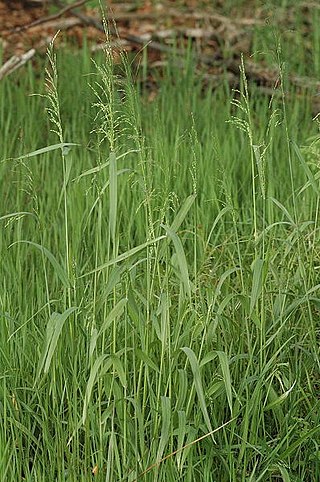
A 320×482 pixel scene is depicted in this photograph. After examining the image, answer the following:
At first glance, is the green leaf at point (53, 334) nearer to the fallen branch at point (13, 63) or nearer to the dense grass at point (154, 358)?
the dense grass at point (154, 358)

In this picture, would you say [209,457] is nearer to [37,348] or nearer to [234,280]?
[37,348]

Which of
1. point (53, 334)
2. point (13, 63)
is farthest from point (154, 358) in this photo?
point (13, 63)

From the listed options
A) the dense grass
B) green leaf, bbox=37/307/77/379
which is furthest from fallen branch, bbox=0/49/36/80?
green leaf, bbox=37/307/77/379

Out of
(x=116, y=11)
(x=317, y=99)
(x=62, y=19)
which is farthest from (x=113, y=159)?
(x=116, y=11)

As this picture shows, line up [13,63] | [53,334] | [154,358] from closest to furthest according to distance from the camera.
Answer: [53,334] < [154,358] < [13,63]

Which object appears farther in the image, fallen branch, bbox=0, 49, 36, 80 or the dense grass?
fallen branch, bbox=0, 49, 36, 80

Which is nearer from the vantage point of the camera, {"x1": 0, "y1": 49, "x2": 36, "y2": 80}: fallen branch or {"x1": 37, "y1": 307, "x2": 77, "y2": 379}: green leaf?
{"x1": 37, "y1": 307, "x2": 77, "y2": 379}: green leaf

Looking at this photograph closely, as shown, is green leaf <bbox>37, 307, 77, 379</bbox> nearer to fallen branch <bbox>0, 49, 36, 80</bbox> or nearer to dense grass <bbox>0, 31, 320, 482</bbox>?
dense grass <bbox>0, 31, 320, 482</bbox>

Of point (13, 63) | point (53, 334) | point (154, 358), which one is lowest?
point (154, 358)

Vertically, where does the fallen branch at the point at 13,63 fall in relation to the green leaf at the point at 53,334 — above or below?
above

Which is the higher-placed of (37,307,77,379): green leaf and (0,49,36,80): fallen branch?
(0,49,36,80): fallen branch

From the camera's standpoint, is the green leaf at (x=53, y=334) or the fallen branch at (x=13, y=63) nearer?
the green leaf at (x=53, y=334)

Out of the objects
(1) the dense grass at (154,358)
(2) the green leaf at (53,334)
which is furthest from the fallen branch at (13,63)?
(2) the green leaf at (53,334)

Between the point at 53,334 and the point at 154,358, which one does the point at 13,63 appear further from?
the point at 53,334
